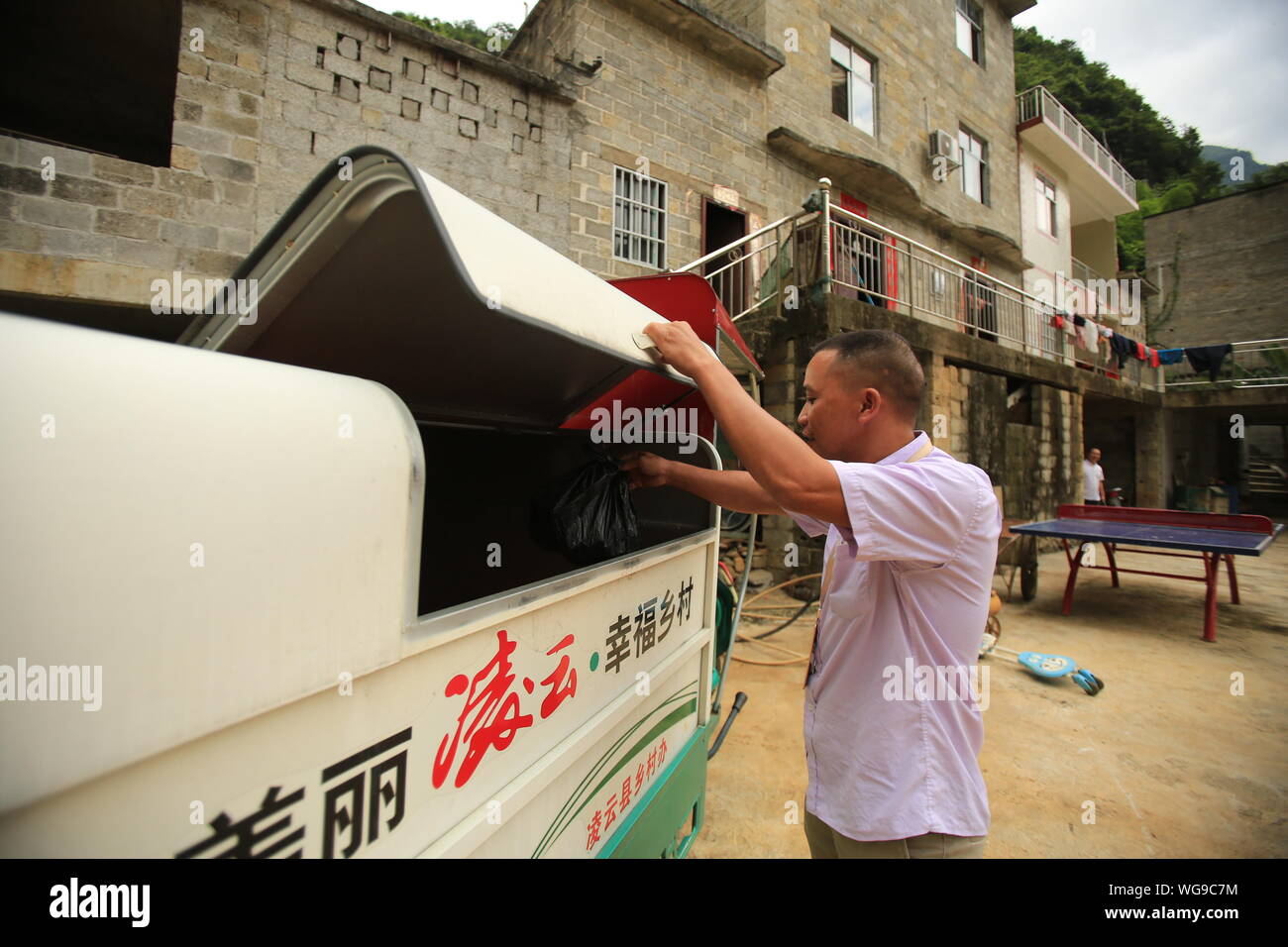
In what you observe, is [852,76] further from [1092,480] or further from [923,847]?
[923,847]

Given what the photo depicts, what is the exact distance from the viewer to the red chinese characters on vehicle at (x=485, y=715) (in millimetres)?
1126

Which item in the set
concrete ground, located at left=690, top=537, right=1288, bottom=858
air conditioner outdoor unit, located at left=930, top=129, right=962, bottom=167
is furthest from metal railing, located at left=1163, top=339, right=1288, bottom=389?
concrete ground, located at left=690, top=537, right=1288, bottom=858

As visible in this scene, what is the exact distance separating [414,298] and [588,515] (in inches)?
31.5

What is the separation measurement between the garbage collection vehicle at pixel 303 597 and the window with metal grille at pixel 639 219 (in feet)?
22.9

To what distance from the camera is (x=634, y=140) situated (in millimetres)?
8297

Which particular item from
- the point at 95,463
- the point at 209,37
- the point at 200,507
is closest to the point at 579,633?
the point at 200,507

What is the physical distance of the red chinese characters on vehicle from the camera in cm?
113

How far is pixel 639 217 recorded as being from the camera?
8445mm

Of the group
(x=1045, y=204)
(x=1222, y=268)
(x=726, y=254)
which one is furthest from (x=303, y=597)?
(x=1222, y=268)

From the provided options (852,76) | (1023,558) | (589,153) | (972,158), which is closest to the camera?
(1023,558)

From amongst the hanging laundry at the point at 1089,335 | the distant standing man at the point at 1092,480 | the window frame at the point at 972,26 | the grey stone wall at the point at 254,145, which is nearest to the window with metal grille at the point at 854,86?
the window frame at the point at 972,26

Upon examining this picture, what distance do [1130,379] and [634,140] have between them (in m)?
14.6

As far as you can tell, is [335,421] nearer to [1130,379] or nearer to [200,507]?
[200,507]

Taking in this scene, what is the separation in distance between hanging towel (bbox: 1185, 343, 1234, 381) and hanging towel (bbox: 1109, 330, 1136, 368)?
4.67m
